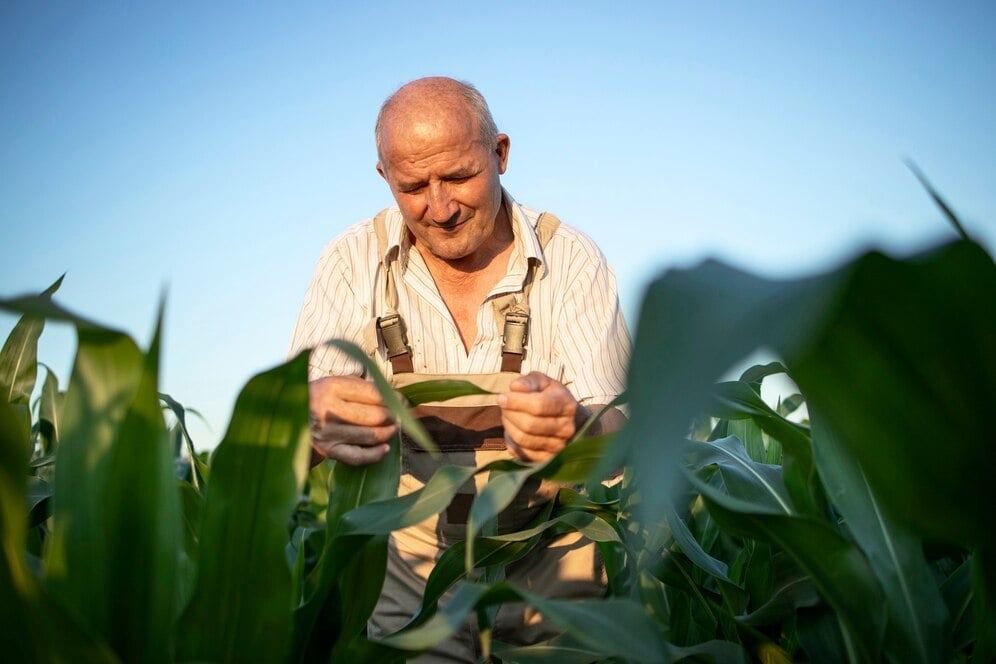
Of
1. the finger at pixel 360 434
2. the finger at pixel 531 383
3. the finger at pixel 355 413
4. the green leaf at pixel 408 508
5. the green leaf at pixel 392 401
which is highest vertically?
the green leaf at pixel 392 401

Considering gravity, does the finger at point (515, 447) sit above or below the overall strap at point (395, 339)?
below

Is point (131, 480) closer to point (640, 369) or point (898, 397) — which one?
point (640, 369)

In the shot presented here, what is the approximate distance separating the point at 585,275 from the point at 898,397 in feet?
4.44

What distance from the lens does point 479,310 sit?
78.4 inches

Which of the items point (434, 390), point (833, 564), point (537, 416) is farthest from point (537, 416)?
point (833, 564)

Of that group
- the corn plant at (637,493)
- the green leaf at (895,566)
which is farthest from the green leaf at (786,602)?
the green leaf at (895,566)

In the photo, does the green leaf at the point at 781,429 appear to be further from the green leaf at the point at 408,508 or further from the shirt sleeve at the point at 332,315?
the shirt sleeve at the point at 332,315

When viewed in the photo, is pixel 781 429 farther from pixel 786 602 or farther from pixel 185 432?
pixel 185 432

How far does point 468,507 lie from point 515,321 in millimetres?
394

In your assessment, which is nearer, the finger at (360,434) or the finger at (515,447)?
the finger at (360,434)

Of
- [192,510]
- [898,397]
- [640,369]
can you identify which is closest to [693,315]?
[640,369]

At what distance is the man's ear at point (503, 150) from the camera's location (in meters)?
2.21

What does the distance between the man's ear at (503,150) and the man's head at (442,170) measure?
165mm

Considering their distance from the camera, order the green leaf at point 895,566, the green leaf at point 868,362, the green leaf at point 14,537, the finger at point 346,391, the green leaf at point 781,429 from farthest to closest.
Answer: the finger at point 346,391
the green leaf at point 781,429
the green leaf at point 895,566
the green leaf at point 14,537
the green leaf at point 868,362
